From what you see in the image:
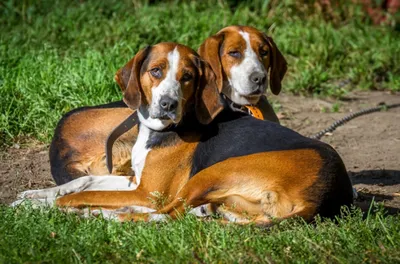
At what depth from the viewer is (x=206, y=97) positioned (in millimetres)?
5738

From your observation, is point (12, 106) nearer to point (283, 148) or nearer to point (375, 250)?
point (283, 148)

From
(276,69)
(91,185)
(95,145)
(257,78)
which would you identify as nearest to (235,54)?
(257,78)

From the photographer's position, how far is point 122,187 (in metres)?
6.11

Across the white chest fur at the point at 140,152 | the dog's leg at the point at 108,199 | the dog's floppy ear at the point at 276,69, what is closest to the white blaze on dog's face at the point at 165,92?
the white chest fur at the point at 140,152

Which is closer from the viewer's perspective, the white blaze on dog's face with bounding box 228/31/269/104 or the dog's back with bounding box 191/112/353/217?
the dog's back with bounding box 191/112/353/217

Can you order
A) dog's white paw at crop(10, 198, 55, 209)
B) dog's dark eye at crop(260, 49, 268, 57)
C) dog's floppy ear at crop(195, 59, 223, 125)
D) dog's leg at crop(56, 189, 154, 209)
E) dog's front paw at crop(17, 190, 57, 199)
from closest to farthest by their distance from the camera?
dog's white paw at crop(10, 198, 55, 209)
dog's leg at crop(56, 189, 154, 209)
dog's floppy ear at crop(195, 59, 223, 125)
dog's front paw at crop(17, 190, 57, 199)
dog's dark eye at crop(260, 49, 268, 57)

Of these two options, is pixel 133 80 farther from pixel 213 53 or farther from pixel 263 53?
pixel 263 53

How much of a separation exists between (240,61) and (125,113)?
986mm

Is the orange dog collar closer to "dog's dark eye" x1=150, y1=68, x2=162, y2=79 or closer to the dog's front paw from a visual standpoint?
"dog's dark eye" x1=150, y1=68, x2=162, y2=79

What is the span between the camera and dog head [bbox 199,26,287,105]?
21.1 ft

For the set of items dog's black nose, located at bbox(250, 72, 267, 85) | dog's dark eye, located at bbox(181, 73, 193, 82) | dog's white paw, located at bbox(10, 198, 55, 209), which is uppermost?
dog's dark eye, located at bbox(181, 73, 193, 82)

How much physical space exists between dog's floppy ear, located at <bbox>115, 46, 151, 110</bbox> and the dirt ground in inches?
48.0

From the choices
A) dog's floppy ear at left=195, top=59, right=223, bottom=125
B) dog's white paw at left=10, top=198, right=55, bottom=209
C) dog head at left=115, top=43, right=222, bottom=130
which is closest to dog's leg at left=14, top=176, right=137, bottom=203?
dog's white paw at left=10, top=198, right=55, bottom=209

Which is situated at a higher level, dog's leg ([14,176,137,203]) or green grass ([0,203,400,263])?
green grass ([0,203,400,263])
